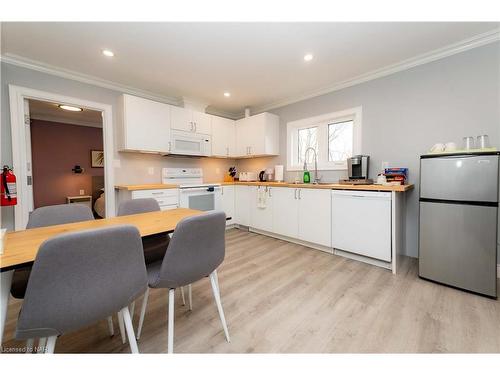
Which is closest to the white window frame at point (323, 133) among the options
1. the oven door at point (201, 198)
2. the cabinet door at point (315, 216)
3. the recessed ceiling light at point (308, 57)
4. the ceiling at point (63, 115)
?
the cabinet door at point (315, 216)

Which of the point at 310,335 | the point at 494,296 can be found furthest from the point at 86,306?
the point at 494,296

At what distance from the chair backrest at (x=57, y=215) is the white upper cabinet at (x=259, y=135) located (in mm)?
2812

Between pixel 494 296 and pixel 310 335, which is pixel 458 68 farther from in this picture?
pixel 310 335

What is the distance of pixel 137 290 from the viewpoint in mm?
979

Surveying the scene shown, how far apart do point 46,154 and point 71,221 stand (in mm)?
4612

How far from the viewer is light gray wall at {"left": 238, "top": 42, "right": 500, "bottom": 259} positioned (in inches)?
82.7

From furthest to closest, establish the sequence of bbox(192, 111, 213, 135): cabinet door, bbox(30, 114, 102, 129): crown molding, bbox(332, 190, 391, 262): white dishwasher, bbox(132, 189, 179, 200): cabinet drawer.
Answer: bbox(30, 114, 102, 129): crown molding, bbox(192, 111, 213, 135): cabinet door, bbox(132, 189, 179, 200): cabinet drawer, bbox(332, 190, 391, 262): white dishwasher

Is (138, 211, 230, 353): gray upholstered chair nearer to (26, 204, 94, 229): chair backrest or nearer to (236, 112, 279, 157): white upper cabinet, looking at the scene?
(26, 204, 94, 229): chair backrest

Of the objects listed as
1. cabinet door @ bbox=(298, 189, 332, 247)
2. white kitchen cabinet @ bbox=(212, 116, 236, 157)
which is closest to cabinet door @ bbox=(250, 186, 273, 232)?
cabinet door @ bbox=(298, 189, 332, 247)

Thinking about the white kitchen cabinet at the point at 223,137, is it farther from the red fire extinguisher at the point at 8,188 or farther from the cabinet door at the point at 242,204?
the red fire extinguisher at the point at 8,188

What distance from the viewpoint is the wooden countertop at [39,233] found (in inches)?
32.5

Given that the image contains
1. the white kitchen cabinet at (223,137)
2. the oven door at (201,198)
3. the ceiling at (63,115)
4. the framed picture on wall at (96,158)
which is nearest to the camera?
the oven door at (201,198)

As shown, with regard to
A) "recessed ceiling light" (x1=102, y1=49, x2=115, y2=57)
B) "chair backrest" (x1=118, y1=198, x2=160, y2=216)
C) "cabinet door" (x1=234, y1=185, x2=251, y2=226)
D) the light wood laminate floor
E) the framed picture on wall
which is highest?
"recessed ceiling light" (x1=102, y1=49, x2=115, y2=57)

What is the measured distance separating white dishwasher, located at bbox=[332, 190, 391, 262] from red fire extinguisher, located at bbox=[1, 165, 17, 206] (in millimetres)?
3599
